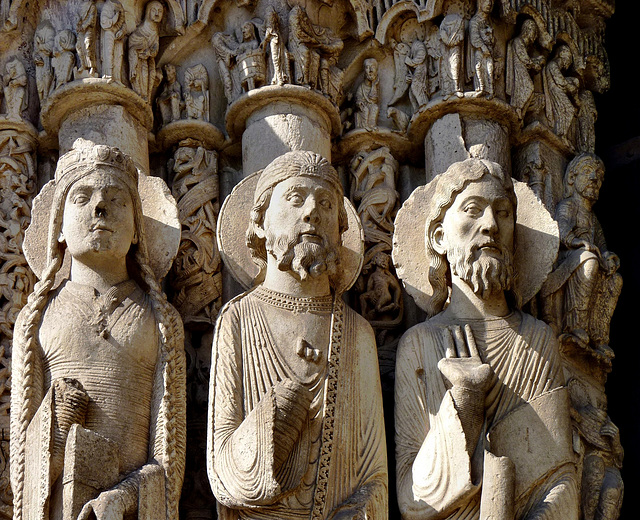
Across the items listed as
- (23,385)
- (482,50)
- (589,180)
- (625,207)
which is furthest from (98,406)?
(625,207)

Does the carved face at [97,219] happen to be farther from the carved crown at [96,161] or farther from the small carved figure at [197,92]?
the small carved figure at [197,92]

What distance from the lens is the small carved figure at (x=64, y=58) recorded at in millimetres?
8836

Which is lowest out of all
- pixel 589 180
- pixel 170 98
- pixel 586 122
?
pixel 589 180

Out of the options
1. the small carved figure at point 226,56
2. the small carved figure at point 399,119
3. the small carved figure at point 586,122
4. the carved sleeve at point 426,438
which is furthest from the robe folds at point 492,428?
the small carved figure at point 226,56

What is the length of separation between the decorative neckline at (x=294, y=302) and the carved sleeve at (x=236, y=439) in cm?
23

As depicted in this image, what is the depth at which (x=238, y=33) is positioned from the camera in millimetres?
9188

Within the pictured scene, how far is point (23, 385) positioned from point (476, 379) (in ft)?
6.34

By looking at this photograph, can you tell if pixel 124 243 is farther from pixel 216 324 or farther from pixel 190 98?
pixel 190 98

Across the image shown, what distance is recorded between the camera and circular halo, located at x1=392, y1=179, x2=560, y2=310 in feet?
28.1

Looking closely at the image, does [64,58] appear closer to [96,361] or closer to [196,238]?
[196,238]

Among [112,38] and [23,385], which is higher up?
[112,38]

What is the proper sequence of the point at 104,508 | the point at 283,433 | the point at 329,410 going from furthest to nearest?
1. the point at 329,410
2. the point at 283,433
3. the point at 104,508

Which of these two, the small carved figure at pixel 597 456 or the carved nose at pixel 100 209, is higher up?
the carved nose at pixel 100 209

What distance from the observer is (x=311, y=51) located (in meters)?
9.09
